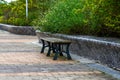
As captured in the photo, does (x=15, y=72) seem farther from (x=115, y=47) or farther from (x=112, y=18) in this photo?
(x=112, y=18)

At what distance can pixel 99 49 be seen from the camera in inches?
437

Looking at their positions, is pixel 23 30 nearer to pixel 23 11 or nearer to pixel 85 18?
pixel 23 11

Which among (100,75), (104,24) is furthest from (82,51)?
(100,75)

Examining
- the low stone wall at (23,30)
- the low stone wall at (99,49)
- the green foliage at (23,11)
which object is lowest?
the low stone wall at (23,30)

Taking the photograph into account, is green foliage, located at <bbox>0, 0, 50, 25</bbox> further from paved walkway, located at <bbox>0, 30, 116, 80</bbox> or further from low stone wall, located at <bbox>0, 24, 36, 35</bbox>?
paved walkway, located at <bbox>0, 30, 116, 80</bbox>

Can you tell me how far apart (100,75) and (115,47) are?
107 centimetres

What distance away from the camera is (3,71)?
977cm

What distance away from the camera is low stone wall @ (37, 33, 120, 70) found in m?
10.1

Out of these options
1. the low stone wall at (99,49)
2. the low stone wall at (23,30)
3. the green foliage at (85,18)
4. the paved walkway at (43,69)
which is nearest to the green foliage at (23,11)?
the low stone wall at (23,30)

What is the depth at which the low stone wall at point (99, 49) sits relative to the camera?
10.1 m

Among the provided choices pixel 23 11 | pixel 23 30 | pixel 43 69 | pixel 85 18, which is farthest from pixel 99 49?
pixel 23 11

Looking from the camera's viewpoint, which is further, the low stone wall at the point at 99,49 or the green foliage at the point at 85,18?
the green foliage at the point at 85,18

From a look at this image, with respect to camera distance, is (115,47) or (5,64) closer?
(115,47)

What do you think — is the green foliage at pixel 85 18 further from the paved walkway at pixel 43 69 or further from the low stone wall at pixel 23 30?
the low stone wall at pixel 23 30
